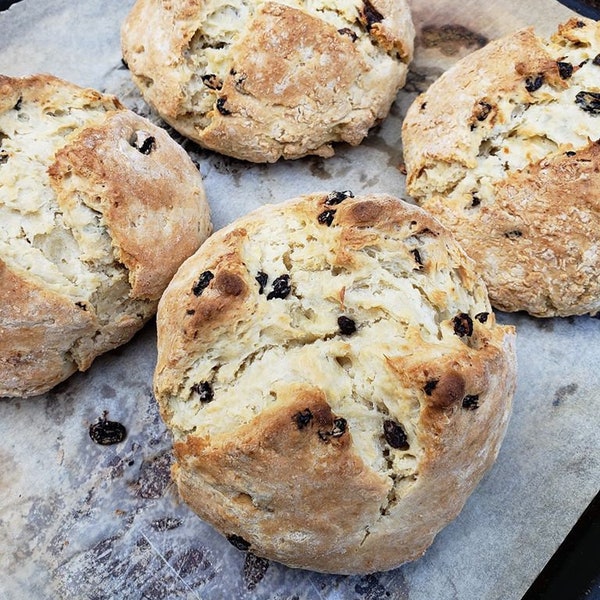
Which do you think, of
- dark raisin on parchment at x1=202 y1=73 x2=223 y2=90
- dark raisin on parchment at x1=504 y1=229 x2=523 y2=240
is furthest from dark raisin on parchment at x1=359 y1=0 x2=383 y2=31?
dark raisin on parchment at x1=504 y1=229 x2=523 y2=240

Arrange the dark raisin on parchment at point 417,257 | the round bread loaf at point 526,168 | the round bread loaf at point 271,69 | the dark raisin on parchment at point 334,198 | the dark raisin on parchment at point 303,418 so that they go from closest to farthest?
the dark raisin on parchment at point 303,418 → the dark raisin on parchment at point 417,257 → the dark raisin on parchment at point 334,198 → the round bread loaf at point 526,168 → the round bread loaf at point 271,69

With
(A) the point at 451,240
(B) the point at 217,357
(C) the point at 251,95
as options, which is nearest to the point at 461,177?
(A) the point at 451,240

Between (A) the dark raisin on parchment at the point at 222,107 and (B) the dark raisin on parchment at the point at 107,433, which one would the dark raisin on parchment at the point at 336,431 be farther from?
(A) the dark raisin on parchment at the point at 222,107

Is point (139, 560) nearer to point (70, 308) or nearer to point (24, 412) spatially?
point (24, 412)

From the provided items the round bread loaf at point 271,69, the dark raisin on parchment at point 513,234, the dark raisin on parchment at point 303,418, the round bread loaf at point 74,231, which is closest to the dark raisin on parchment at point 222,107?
the round bread loaf at point 271,69

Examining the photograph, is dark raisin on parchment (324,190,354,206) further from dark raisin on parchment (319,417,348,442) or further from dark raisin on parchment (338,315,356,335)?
dark raisin on parchment (319,417,348,442)

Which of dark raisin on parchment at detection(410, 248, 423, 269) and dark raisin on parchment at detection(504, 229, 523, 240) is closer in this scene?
dark raisin on parchment at detection(410, 248, 423, 269)

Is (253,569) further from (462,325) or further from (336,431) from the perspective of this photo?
(462,325)
